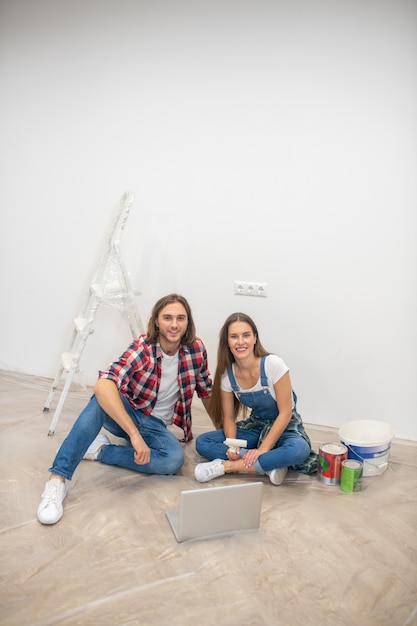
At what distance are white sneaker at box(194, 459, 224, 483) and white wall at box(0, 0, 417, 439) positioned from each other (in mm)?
807

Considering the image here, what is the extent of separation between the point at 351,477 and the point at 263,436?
1.30 ft

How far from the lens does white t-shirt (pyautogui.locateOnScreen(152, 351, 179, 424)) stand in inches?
94.0

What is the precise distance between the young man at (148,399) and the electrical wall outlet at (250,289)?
0.63 metres

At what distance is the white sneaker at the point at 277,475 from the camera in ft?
7.40

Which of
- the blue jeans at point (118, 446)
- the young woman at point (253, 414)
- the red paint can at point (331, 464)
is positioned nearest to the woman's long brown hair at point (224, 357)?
the young woman at point (253, 414)

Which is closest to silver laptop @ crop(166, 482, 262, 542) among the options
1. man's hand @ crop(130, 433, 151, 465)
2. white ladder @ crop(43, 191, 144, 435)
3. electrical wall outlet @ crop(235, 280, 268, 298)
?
man's hand @ crop(130, 433, 151, 465)

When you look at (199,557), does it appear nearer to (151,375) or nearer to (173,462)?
(173,462)

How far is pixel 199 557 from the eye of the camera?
1.80 meters

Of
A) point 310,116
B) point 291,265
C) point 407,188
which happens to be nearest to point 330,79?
point 310,116

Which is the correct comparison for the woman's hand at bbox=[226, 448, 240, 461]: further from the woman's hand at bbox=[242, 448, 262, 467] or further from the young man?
the young man

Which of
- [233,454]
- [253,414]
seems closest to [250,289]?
[253,414]

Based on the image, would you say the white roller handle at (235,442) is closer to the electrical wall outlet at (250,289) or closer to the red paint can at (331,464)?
the red paint can at (331,464)

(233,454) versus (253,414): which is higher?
(253,414)

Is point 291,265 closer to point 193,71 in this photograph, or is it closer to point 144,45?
point 193,71
